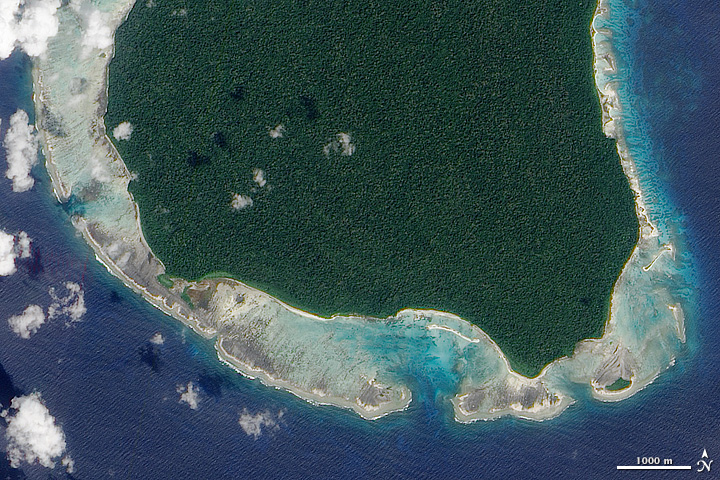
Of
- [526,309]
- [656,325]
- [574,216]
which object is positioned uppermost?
[574,216]

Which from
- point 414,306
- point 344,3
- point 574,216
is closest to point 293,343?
point 414,306

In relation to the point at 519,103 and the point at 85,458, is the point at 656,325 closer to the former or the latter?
the point at 519,103

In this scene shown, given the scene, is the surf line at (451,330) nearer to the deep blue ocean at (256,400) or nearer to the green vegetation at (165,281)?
the deep blue ocean at (256,400)

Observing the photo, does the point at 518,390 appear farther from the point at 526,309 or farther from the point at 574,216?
the point at 574,216

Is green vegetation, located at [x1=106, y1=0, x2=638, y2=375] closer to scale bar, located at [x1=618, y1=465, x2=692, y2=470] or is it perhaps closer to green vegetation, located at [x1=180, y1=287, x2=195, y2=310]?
green vegetation, located at [x1=180, y1=287, x2=195, y2=310]

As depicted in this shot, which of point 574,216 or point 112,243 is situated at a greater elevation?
point 574,216

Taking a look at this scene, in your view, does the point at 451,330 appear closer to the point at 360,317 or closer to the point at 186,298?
the point at 360,317
